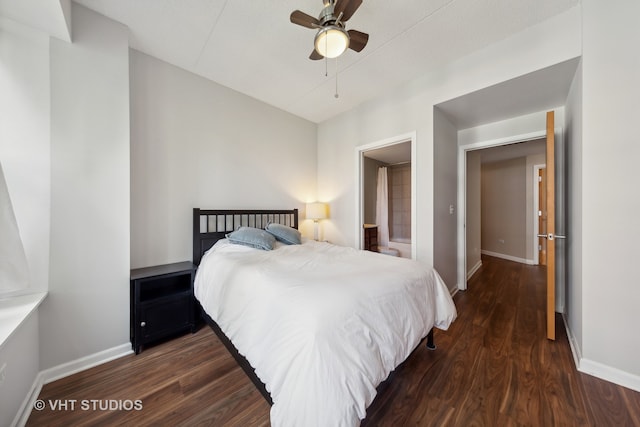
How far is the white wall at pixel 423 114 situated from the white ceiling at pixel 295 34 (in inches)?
4.8

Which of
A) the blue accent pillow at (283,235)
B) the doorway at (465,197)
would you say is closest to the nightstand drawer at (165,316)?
the blue accent pillow at (283,235)

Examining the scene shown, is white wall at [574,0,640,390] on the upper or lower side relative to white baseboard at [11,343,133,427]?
upper

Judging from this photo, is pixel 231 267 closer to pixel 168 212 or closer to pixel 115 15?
pixel 168 212

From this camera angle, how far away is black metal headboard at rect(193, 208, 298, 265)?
99.3 inches

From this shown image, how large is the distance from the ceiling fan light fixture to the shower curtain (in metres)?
4.27

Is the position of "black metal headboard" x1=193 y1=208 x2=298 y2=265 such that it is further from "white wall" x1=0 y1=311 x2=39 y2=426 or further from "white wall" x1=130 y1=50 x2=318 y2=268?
"white wall" x1=0 y1=311 x2=39 y2=426

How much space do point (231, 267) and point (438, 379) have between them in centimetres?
174

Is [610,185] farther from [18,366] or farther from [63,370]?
[63,370]

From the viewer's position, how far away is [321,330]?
38.1 inches

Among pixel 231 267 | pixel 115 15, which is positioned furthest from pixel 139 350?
pixel 115 15

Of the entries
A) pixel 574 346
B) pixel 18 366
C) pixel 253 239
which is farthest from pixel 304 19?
pixel 574 346

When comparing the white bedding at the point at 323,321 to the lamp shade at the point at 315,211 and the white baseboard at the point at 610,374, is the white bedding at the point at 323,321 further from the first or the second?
the lamp shade at the point at 315,211

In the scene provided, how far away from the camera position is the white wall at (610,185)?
147 centimetres

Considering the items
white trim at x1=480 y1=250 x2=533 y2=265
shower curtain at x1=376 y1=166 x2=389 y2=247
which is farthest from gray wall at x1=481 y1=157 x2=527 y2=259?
shower curtain at x1=376 y1=166 x2=389 y2=247
